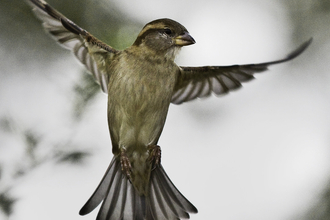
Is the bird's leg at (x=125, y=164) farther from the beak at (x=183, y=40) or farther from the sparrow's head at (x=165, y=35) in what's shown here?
the beak at (x=183, y=40)

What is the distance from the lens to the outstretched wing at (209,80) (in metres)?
3.89

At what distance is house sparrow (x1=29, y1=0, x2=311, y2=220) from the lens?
139 inches

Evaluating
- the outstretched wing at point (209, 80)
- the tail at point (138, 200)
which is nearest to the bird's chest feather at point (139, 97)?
the outstretched wing at point (209, 80)

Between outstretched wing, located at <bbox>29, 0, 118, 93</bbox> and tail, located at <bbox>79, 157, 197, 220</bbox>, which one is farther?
tail, located at <bbox>79, 157, 197, 220</bbox>

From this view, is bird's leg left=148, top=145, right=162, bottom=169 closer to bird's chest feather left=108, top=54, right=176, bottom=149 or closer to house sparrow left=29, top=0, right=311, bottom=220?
house sparrow left=29, top=0, right=311, bottom=220

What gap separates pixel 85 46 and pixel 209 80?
109 centimetres

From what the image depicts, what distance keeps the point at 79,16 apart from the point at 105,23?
0.30 m

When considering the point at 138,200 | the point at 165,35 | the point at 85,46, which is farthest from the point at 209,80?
the point at 138,200

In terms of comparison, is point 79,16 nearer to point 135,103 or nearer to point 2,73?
point 2,73

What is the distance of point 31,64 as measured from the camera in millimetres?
4562

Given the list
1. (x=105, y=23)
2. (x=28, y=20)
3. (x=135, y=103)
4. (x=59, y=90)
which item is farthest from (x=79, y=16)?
(x=135, y=103)

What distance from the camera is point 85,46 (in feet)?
12.7

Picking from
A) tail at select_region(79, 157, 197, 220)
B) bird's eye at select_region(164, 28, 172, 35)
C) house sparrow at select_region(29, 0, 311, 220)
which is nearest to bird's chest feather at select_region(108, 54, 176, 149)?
house sparrow at select_region(29, 0, 311, 220)

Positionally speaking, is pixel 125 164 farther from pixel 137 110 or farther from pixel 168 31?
pixel 168 31
